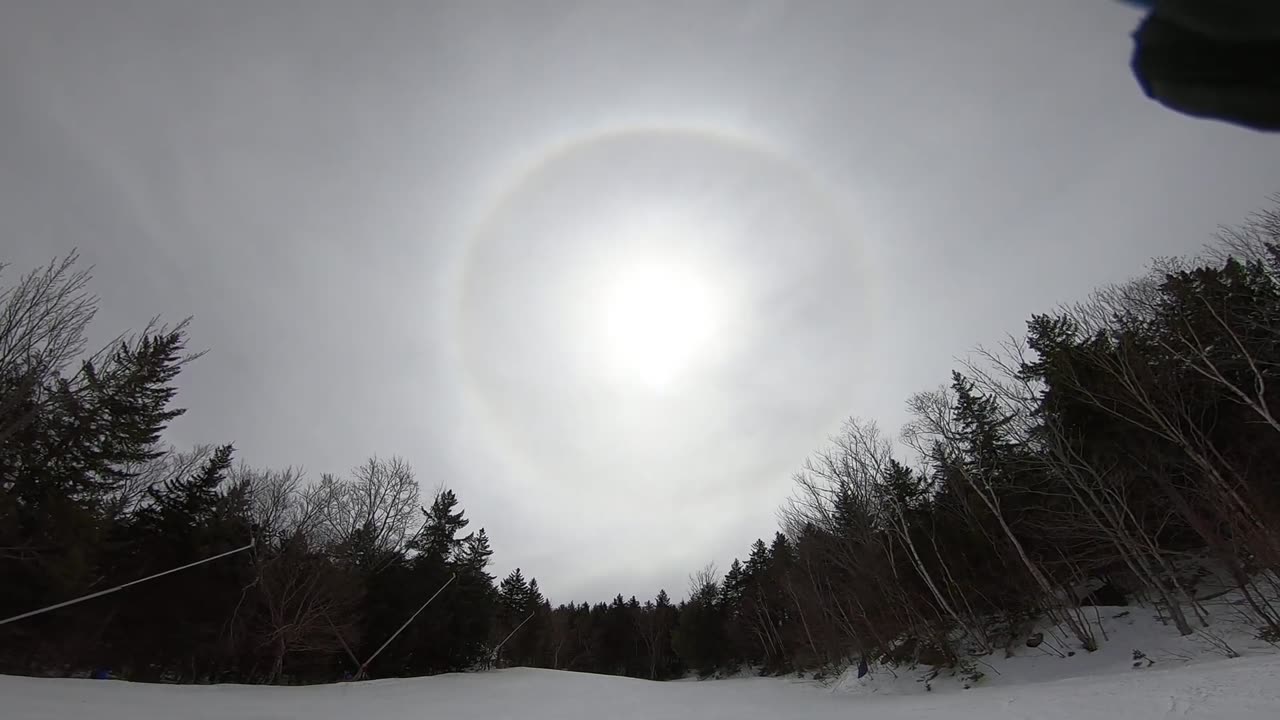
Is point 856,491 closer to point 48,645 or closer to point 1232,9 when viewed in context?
point 1232,9

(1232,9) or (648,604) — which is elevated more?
(648,604)

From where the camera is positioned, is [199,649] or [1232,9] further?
[199,649]

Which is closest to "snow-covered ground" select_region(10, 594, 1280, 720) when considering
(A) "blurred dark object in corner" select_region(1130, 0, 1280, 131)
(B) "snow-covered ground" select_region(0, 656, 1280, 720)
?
(B) "snow-covered ground" select_region(0, 656, 1280, 720)

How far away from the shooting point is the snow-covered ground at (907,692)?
9.88m

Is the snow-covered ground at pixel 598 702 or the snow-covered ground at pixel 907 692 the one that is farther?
the snow-covered ground at pixel 907 692

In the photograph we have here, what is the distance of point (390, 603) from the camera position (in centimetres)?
3562

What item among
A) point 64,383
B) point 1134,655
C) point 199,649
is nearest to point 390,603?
point 199,649

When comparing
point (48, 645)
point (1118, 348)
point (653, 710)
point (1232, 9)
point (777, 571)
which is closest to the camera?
point (1232, 9)

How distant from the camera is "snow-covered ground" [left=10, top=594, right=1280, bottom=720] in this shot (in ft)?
32.4

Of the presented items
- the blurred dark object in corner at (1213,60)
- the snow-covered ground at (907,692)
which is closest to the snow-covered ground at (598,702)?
the snow-covered ground at (907,692)

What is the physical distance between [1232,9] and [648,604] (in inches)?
3623

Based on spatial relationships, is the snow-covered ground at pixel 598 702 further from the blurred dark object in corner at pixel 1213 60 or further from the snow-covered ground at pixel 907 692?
the blurred dark object in corner at pixel 1213 60

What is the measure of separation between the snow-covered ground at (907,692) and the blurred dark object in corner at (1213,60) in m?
12.6

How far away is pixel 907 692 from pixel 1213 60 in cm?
2832
